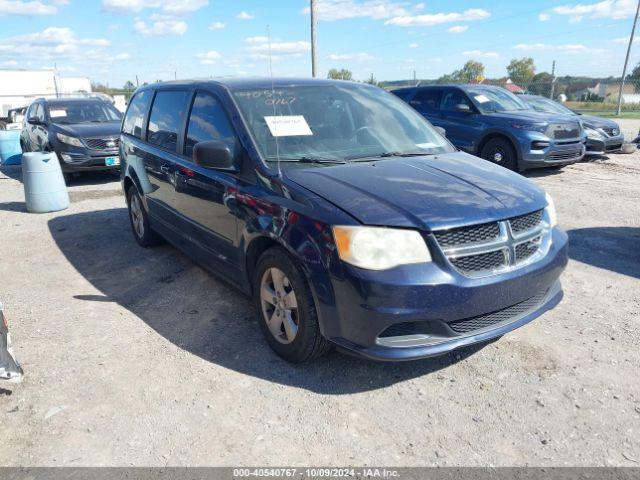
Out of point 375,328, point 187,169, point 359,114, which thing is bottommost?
point 375,328

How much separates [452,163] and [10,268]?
469cm

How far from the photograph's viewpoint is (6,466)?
8.20ft

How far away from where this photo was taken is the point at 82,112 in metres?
11.4

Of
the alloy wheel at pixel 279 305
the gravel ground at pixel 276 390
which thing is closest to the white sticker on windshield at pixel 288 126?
the alloy wheel at pixel 279 305

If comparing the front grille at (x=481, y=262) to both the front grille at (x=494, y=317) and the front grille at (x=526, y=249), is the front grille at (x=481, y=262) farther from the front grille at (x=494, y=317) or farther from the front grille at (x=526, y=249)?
the front grille at (x=494, y=317)

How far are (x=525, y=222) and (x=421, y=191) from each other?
650 millimetres

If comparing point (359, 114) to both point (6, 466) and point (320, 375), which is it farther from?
point (6, 466)

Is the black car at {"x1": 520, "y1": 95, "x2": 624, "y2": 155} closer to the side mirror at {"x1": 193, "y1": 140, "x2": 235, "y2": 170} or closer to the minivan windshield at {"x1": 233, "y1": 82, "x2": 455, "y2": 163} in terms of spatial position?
the minivan windshield at {"x1": 233, "y1": 82, "x2": 455, "y2": 163}

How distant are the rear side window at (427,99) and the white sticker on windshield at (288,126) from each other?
26.1 feet

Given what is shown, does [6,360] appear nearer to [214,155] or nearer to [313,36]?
[214,155]

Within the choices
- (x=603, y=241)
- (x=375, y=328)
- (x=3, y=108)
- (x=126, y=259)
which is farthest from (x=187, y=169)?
(x=3, y=108)

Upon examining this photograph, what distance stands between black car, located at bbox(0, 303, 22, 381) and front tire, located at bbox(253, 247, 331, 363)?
1515mm

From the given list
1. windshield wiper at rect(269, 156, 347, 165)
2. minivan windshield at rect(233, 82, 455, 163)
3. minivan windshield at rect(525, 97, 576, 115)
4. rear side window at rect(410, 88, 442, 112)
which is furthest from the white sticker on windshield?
minivan windshield at rect(525, 97, 576, 115)

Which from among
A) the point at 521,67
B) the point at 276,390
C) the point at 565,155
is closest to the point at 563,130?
the point at 565,155
